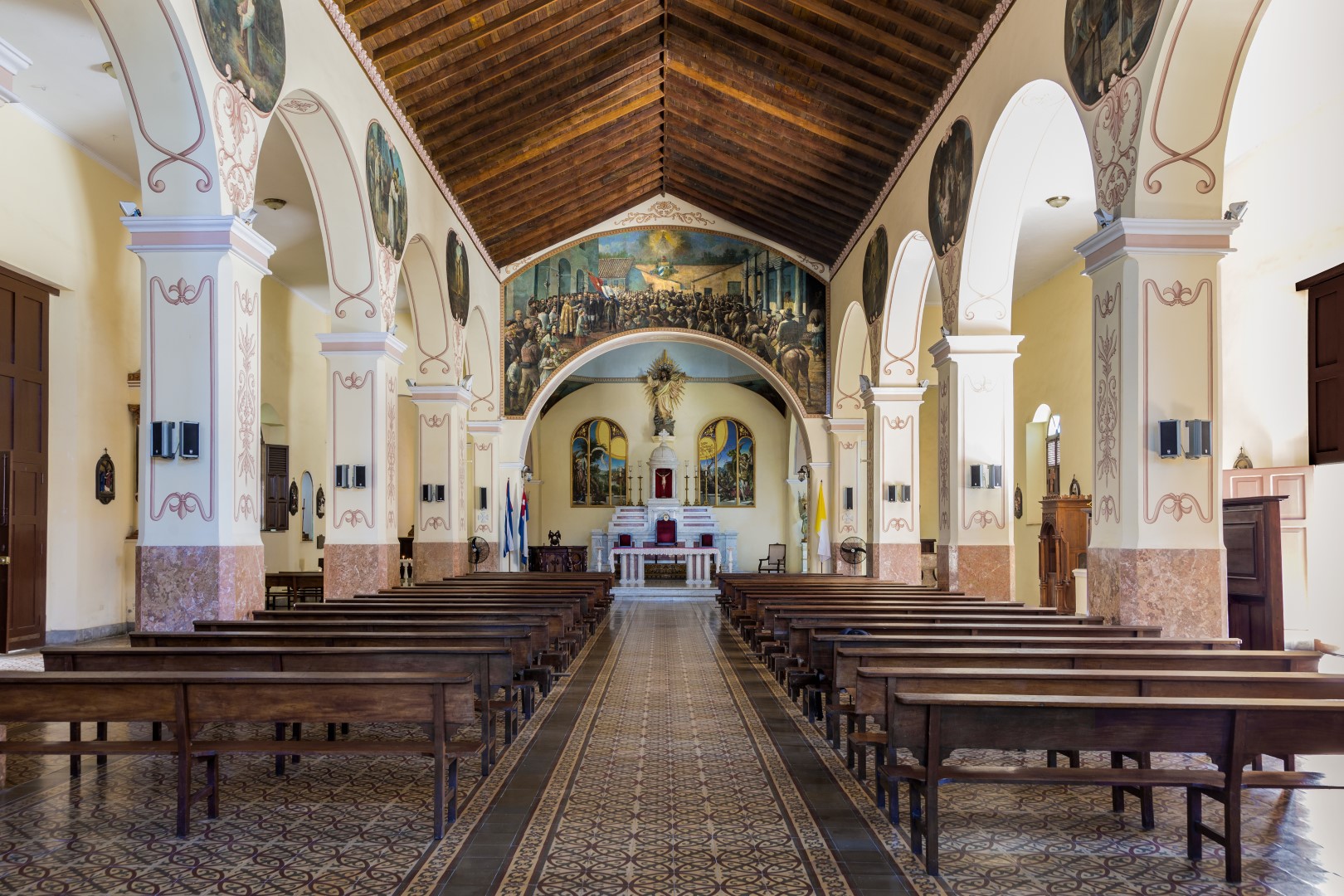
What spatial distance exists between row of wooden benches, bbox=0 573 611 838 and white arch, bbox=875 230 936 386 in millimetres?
7429

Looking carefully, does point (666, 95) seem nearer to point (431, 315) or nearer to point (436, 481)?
point (431, 315)

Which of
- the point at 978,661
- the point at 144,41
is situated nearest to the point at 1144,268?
the point at 978,661

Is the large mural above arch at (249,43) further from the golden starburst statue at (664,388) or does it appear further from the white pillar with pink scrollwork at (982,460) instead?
the golden starburst statue at (664,388)

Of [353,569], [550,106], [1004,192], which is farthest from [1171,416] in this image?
[550,106]

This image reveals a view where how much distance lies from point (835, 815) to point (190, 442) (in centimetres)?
448

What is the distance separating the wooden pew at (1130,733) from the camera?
11.6 feet

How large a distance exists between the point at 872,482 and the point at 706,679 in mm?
6013

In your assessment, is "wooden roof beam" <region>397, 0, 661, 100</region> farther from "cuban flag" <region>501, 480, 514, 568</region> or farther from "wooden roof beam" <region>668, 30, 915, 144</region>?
"cuban flag" <region>501, 480, 514, 568</region>

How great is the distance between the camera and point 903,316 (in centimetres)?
1308

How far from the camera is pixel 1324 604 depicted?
986 centimetres

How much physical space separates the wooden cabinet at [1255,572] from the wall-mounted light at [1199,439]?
4.90ft

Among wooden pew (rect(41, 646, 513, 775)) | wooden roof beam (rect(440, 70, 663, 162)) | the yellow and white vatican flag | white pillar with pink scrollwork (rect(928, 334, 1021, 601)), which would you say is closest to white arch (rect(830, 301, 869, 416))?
the yellow and white vatican flag

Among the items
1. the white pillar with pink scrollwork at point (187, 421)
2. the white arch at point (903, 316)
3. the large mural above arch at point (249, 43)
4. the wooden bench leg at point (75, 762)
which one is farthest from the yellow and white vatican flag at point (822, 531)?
the wooden bench leg at point (75, 762)

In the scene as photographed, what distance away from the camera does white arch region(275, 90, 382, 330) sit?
8.56m
